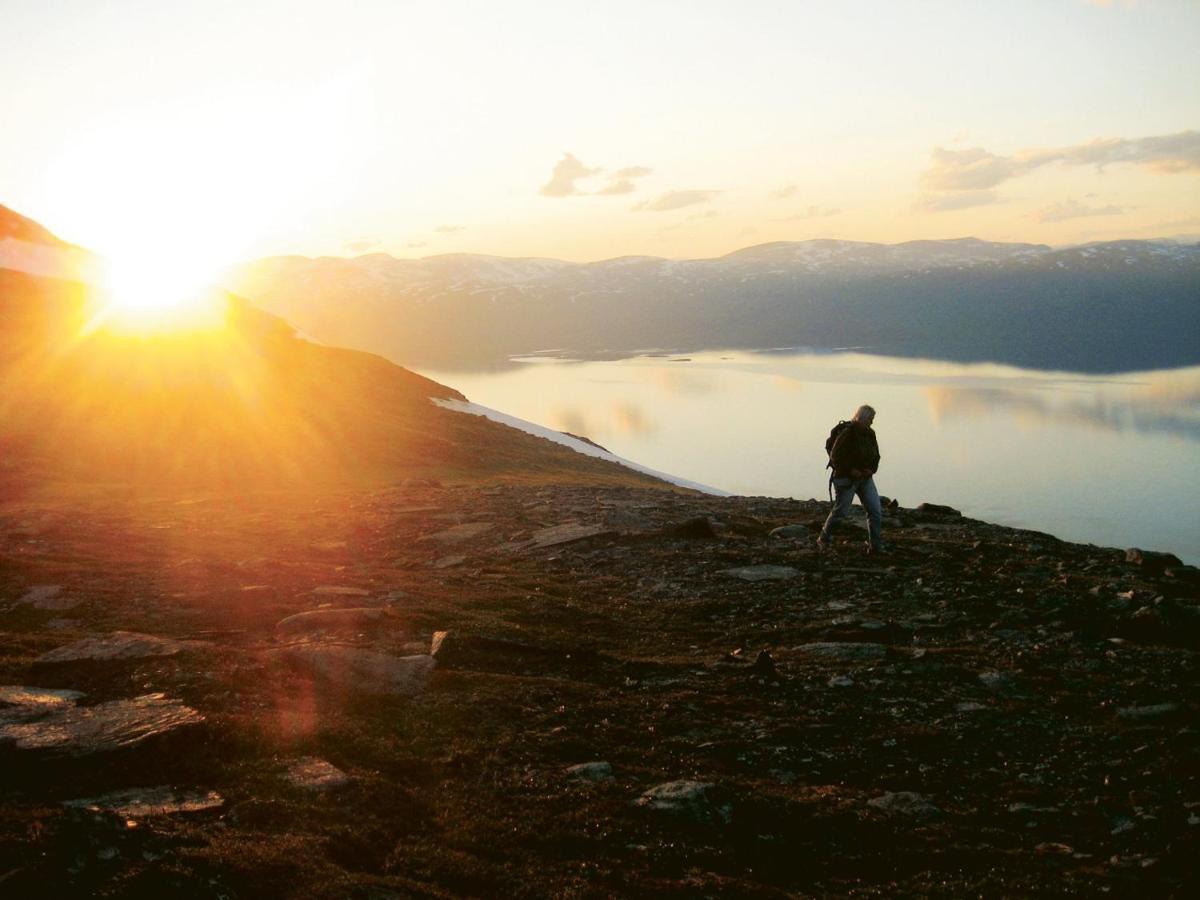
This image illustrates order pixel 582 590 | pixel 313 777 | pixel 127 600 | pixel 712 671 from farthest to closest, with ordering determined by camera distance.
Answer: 1. pixel 582 590
2. pixel 127 600
3. pixel 712 671
4. pixel 313 777

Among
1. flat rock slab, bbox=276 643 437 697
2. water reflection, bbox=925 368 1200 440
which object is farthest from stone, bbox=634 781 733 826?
water reflection, bbox=925 368 1200 440

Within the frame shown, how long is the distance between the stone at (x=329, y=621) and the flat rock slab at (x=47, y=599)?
3.94m

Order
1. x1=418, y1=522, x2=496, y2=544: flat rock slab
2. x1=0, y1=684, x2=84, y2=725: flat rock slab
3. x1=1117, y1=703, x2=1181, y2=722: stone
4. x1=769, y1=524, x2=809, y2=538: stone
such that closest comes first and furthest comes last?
x1=0, y1=684, x2=84, y2=725: flat rock slab
x1=1117, y1=703, x2=1181, y2=722: stone
x1=769, y1=524, x2=809, y2=538: stone
x1=418, y1=522, x2=496, y2=544: flat rock slab

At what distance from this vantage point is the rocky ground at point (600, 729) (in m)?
7.13

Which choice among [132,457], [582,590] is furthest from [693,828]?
[132,457]

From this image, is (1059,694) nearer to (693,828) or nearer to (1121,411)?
(693,828)

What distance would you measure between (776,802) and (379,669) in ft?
16.3

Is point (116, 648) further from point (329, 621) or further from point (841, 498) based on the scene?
point (841, 498)

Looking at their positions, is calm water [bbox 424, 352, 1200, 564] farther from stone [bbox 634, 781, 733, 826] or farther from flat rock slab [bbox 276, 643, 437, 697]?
Result: flat rock slab [bbox 276, 643, 437, 697]

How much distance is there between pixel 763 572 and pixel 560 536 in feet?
18.4

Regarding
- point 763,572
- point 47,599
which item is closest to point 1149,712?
point 763,572

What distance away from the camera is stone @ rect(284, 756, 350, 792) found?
319 inches

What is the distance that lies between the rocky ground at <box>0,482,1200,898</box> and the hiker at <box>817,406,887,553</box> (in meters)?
1.48

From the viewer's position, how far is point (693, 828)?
7891mm
